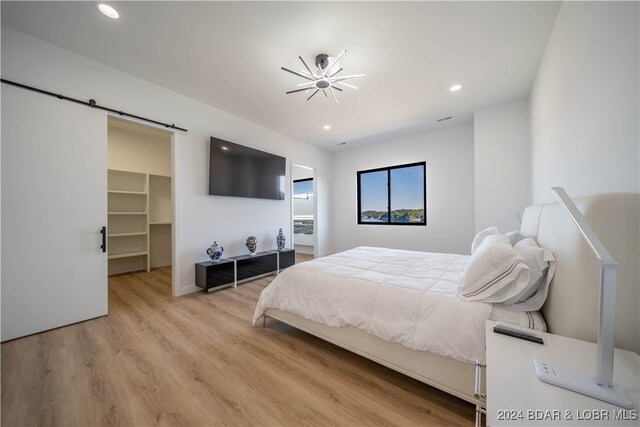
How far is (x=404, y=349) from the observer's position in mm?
1537

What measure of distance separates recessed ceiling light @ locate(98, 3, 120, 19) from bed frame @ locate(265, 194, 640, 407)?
349 cm

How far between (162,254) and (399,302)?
5193 millimetres

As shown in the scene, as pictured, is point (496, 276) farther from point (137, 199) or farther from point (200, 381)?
point (137, 199)

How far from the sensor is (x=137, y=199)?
4.61 metres

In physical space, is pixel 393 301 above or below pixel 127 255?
above

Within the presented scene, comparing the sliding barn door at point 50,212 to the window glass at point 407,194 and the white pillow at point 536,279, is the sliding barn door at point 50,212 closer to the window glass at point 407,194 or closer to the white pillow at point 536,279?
the white pillow at point 536,279

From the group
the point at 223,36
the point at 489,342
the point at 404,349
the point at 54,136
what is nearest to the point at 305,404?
the point at 404,349

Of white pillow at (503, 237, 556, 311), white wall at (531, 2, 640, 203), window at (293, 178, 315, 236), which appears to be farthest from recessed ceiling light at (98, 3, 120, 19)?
window at (293, 178, 315, 236)

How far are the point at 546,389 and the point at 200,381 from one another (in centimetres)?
190

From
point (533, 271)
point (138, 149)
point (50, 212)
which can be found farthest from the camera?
point (138, 149)

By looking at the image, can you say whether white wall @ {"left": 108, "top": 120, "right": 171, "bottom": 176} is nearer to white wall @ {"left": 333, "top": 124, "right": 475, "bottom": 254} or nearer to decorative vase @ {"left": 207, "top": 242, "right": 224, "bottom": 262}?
decorative vase @ {"left": 207, "top": 242, "right": 224, "bottom": 262}

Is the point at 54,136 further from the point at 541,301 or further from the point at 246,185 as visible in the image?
the point at 541,301

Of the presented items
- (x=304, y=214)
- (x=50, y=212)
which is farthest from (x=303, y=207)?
(x=50, y=212)

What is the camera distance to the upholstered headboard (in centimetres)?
86
